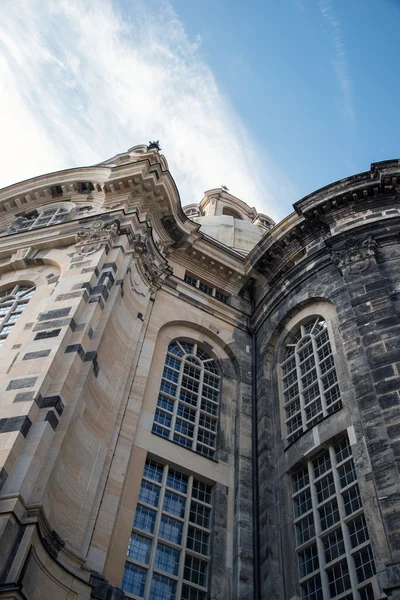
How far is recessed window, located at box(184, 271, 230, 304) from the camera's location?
23334 millimetres

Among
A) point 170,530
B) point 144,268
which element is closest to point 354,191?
point 144,268

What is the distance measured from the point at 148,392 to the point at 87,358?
10.1 feet

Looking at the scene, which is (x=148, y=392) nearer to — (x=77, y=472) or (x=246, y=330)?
(x=77, y=472)

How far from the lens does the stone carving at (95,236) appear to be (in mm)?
19641

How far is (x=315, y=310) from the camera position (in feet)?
64.3

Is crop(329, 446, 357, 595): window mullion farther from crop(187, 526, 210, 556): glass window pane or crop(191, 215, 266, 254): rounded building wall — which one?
crop(191, 215, 266, 254): rounded building wall

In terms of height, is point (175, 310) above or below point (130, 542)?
above

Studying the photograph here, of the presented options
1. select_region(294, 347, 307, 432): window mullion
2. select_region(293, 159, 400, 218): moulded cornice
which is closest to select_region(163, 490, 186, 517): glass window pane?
select_region(294, 347, 307, 432): window mullion

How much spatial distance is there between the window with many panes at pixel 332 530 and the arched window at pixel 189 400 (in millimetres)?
3118

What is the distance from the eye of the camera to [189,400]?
61.8 ft

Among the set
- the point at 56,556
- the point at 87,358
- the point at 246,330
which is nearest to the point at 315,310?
the point at 246,330

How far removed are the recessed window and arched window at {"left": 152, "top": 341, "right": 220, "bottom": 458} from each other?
3.05 metres

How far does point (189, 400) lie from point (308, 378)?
3.67 m

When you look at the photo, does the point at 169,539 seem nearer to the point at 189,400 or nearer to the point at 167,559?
the point at 167,559
